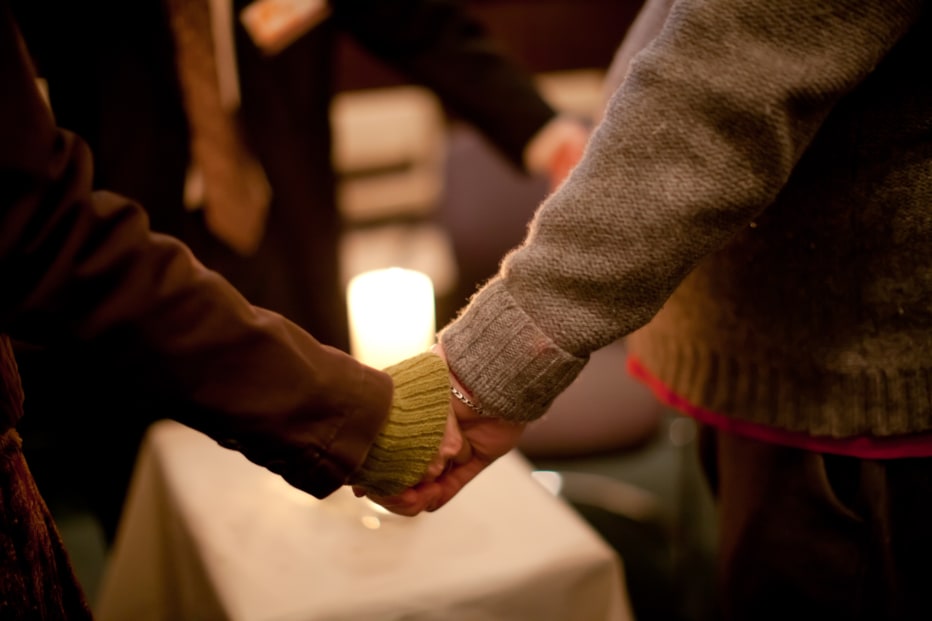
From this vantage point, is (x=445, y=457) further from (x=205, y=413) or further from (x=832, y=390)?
(x=832, y=390)

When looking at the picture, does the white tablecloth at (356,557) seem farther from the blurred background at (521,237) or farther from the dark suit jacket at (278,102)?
the dark suit jacket at (278,102)

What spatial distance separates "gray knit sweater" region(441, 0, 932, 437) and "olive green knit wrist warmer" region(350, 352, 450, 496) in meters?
0.03

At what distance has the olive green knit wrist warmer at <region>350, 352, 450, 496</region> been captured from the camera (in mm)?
665

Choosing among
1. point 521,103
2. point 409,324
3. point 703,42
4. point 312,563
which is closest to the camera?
point 703,42

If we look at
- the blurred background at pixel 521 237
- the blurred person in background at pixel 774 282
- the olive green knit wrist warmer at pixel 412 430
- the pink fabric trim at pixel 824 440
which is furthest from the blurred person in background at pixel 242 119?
the pink fabric trim at pixel 824 440

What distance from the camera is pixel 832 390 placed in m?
0.65

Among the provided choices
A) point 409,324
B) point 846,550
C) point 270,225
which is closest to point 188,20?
point 270,225

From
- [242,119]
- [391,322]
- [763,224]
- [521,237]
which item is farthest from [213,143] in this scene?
[521,237]

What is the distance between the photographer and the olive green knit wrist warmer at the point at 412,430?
2.18 ft

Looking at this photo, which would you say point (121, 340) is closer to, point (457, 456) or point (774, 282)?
point (457, 456)

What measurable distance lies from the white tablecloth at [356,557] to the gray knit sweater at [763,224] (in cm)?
24

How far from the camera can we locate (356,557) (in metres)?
0.84

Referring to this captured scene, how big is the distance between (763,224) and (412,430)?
0.34m

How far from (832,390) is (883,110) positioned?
0.73ft
